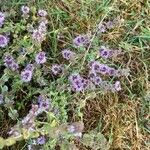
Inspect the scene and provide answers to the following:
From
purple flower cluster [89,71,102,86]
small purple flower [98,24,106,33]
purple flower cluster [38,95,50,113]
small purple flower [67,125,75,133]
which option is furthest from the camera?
small purple flower [98,24,106,33]

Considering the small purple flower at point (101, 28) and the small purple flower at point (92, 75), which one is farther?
the small purple flower at point (101, 28)

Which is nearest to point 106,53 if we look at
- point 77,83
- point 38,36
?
point 77,83

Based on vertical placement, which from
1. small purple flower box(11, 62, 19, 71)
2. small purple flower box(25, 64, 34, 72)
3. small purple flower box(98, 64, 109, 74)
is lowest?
small purple flower box(98, 64, 109, 74)

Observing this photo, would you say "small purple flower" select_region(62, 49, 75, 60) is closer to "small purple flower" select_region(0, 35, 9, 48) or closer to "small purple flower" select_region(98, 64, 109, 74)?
"small purple flower" select_region(98, 64, 109, 74)

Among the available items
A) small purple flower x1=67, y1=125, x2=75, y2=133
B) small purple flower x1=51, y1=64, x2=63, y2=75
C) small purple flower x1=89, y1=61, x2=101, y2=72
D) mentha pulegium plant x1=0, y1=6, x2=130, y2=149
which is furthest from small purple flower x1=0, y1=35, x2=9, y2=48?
small purple flower x1=67, y1=125, x2=75, y2=133

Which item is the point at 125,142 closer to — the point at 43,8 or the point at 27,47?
the point at 27,47

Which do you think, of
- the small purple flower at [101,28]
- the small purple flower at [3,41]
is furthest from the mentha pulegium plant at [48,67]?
the small purple flower at [101,28]

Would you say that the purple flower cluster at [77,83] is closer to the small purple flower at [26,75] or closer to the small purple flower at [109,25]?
the small purple flower at [26,75]

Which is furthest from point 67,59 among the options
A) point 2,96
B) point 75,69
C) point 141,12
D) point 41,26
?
point 141,12
